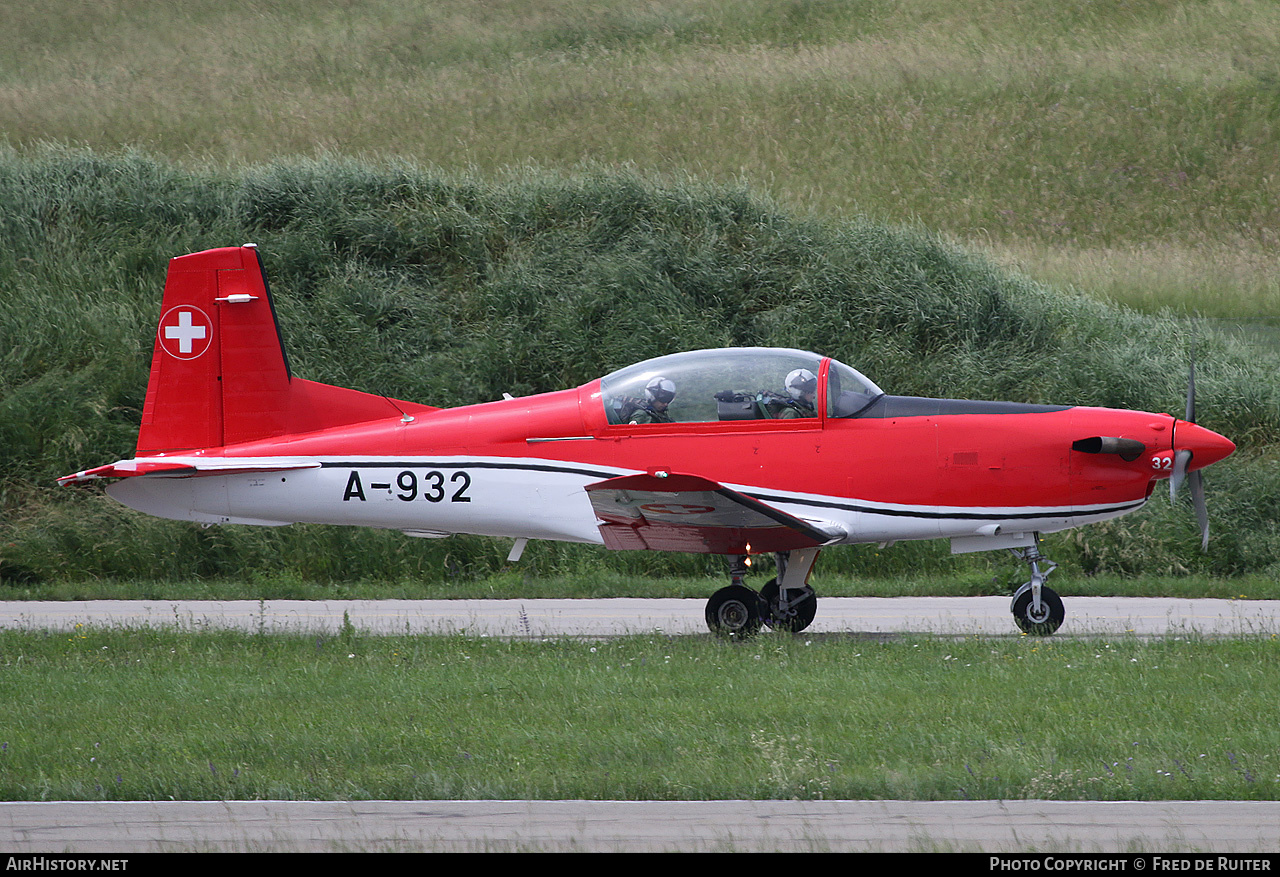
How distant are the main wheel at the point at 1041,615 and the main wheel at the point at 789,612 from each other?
164 cm

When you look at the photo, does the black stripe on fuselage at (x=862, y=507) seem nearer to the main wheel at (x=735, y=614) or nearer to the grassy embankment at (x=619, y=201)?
the main wheel at (x=735, y=614)

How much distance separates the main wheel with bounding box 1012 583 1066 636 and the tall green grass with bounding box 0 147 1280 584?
15.2ft

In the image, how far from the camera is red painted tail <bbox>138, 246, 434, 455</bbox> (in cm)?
1055

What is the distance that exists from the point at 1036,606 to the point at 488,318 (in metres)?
11.6

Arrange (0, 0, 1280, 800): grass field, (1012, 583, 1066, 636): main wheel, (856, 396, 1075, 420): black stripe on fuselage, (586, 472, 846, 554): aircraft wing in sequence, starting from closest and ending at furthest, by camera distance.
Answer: (0, 0, 1280, 800): grass field, (586, 472, 846, 554): aircraft wing, (856, 396, 1075, 420): black stripe on fuselage, (1012, 583, 1066, 636): main wheel

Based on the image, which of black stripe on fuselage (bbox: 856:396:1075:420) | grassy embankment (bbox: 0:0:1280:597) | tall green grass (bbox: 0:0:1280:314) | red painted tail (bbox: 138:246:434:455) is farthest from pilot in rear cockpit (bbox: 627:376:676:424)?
tall green grass (bbox: 0:0:1280:314)

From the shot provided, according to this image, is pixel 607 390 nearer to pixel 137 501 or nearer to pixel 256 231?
pixel 137 501

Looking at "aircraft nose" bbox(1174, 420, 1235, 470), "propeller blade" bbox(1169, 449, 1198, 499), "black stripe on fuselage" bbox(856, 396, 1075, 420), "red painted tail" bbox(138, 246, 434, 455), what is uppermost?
"red painted tail" bbox(138, 246, 434, 455)

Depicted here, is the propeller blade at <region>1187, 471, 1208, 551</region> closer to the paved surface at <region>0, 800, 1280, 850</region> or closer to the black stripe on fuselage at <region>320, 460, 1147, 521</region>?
the black stripe on fuselage at <region>320, 460, 1147, 521</region>

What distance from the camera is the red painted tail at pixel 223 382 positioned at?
10547 millimetres

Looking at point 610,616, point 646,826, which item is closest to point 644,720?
point 646,826

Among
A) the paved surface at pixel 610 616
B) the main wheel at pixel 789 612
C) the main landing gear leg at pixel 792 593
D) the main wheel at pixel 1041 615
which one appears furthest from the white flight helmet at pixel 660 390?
the main wheel at pixel 1041 615

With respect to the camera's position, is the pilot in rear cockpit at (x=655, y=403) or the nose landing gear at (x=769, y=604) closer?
the pilot in rear cockpit at (x=655, y=403)

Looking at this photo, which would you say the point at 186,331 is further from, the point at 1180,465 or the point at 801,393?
the point at 1180,465
